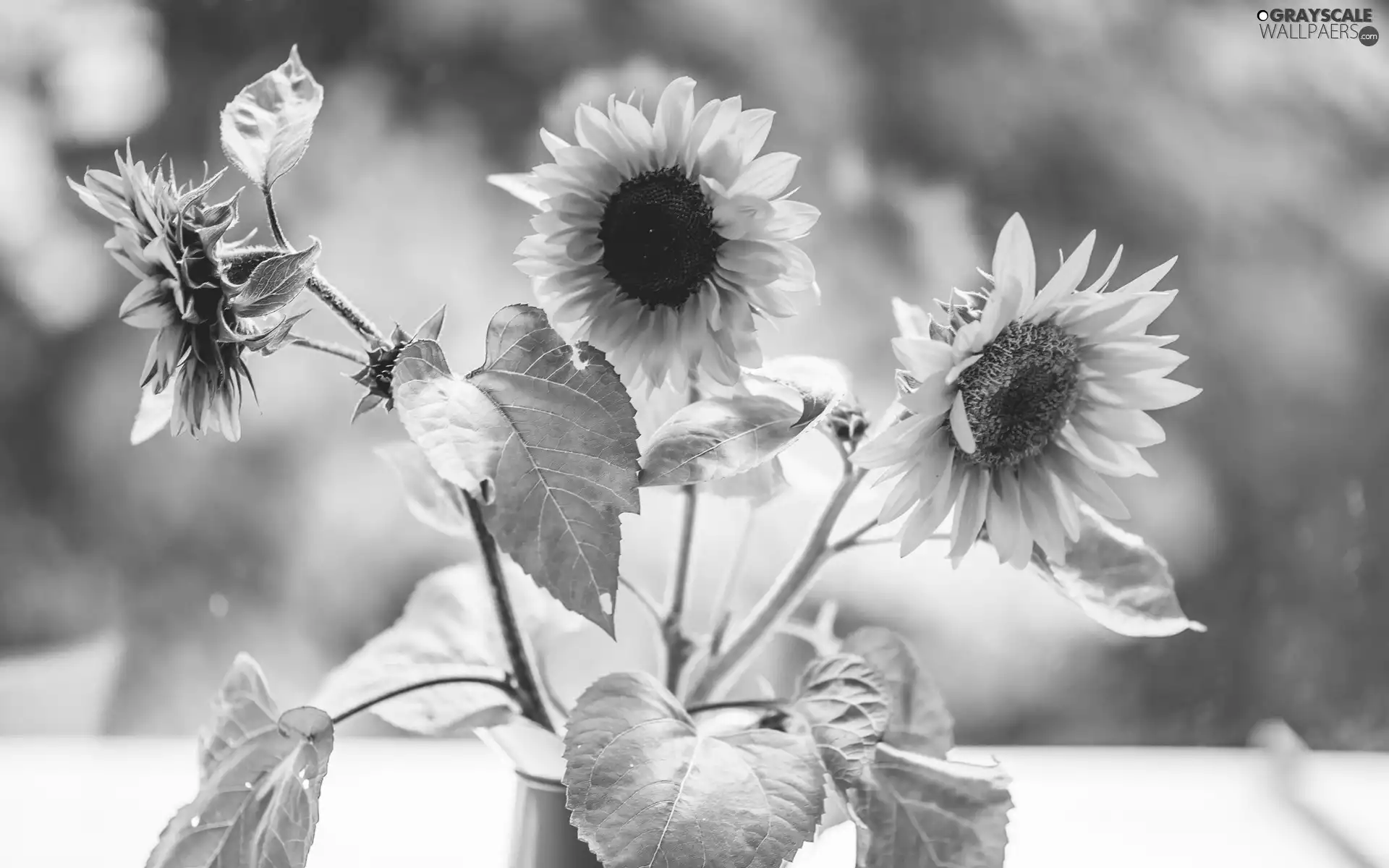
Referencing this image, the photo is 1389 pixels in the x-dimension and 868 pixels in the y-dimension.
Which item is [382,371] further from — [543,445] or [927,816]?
[927,816]

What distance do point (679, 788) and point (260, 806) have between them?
0.17 metres

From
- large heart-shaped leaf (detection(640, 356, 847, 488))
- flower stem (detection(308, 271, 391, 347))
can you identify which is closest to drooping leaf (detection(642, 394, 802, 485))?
large heart-shaped leaf (detection(640, 356, 847, 488))

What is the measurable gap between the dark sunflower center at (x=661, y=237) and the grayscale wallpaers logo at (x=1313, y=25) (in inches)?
36.2

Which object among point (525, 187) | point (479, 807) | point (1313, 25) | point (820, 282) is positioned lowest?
point (479, 807)

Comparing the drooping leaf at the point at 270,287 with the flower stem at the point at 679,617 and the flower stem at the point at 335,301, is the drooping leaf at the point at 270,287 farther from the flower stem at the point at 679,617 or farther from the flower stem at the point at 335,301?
the flower stem at the point at 679,617

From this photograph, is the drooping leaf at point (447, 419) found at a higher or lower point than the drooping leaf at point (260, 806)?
higher

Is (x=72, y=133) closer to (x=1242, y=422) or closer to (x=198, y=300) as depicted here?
(x=198, y=300)

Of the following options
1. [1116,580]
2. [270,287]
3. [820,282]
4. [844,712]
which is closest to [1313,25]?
[820,282]

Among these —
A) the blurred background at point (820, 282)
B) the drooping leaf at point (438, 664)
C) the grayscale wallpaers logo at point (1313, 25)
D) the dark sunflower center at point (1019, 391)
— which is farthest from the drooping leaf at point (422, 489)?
the grayscale wallpaers logo at point (1313, 25)

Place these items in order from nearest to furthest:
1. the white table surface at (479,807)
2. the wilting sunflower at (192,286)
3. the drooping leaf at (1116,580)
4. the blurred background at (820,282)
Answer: the wilting sunflower at (192,286) → the drooping leaf at (1116,580) → the white table surface at (479,807) → the blurred background at (820,282)

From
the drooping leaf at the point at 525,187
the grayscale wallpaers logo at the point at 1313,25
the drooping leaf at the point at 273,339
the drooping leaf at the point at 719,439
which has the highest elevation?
the grayscale wallpaers logo at the point at 1313,25

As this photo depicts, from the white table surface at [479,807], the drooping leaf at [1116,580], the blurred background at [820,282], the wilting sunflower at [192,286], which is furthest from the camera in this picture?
the blurred background at [820,282]

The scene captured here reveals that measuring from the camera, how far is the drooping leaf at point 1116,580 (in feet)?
1.32

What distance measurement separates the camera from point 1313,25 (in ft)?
3.53
